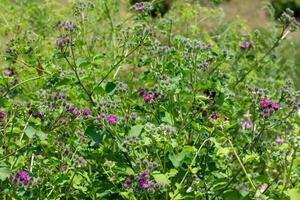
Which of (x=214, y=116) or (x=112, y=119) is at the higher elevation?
(x=112, y=119)

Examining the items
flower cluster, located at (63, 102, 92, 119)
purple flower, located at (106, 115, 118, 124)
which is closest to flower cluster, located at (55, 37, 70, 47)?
flower cluster, located at (63, 102, 92, 119)

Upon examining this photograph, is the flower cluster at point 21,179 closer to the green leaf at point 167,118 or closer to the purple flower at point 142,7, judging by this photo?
the green leaf at point 167,118

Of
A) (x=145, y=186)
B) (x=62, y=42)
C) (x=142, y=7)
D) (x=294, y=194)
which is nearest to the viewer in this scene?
(x=145, y=186)

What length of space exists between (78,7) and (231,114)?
1.00 m

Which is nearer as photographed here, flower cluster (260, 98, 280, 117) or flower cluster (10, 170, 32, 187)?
flower cluster (10, 170, 32, 187)

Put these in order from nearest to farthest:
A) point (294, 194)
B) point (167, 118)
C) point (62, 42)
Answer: point (294, 194)
point (62, 42)
point (167, 118)

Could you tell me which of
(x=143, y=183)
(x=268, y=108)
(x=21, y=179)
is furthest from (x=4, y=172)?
(x=268, y=108)

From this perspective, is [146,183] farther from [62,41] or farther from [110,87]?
[62,41]

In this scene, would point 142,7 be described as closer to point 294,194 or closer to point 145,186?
point 145,186

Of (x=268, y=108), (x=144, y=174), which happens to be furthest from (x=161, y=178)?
(x=268, y=108)

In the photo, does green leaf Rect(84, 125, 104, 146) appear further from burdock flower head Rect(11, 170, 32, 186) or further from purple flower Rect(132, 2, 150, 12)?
purple flower Rect(132, 2, 150, 12)

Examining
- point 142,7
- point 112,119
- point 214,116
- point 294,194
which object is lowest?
point 294,194

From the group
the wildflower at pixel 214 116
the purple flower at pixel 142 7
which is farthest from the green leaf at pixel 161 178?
the purple flower at pixel 142 7

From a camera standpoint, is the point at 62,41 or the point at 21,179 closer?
the point at 21,179
